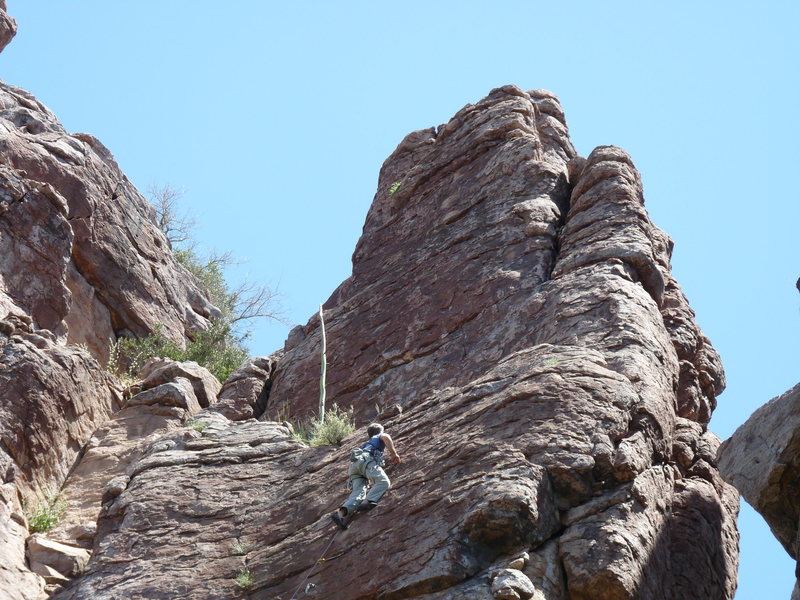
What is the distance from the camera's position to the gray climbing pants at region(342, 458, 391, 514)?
15.0 meters

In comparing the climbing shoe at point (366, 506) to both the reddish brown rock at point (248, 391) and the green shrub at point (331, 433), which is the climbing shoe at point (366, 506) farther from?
the reddish brown rock at point (248, 391)

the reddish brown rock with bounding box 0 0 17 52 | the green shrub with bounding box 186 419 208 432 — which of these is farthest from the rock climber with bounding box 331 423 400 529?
the reddish brown rock with bounding box 0 0 17 52

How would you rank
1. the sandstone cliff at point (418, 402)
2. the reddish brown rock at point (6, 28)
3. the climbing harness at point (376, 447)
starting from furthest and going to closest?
the reddish brown rock at point (6, 28) → the climbing harness at point (376, 447) → the sandstone cliff at point (418, 402)

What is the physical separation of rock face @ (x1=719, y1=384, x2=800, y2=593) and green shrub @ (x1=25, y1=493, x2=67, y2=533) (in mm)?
10556

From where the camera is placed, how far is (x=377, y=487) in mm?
15078

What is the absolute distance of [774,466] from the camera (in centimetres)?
1403

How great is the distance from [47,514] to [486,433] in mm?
7787

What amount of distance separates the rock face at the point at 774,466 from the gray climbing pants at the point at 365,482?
15.3 feet

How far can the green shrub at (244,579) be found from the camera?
15078mm

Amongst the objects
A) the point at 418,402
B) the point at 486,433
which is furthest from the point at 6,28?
the point at 486,433

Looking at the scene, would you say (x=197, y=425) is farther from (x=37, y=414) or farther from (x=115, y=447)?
(x=37, y=414)

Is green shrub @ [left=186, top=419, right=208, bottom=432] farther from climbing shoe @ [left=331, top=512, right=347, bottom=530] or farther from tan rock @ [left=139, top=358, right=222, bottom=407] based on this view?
climbing shoe @ [left=331, top=512, right=347, bottom=530]

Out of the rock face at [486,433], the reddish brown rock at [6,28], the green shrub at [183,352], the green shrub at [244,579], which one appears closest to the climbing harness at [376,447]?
the rock face at [486,433]

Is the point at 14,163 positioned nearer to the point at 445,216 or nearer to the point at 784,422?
the point at 445,216
